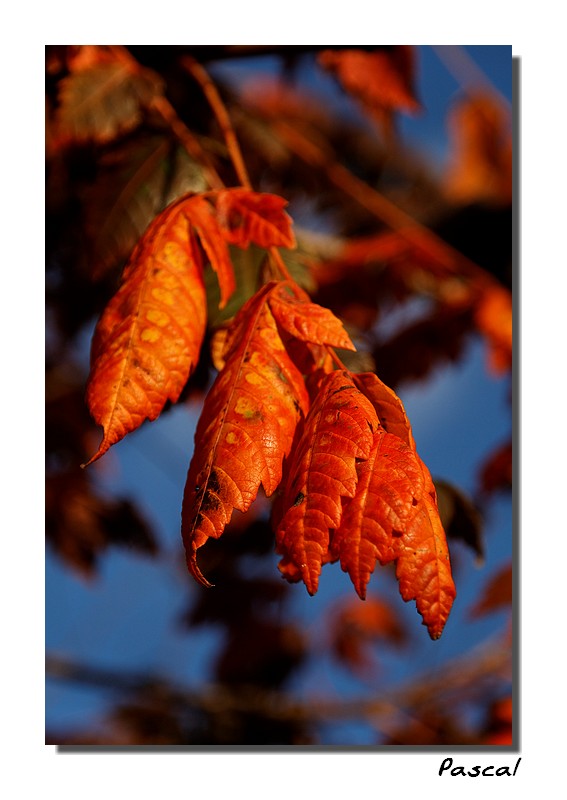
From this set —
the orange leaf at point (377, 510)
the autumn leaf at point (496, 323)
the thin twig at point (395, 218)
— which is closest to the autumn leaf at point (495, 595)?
the autumn leaf at point (496, 323)

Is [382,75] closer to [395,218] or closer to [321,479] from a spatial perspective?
[395,218]

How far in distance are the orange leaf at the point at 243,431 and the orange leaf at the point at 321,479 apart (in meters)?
0.02

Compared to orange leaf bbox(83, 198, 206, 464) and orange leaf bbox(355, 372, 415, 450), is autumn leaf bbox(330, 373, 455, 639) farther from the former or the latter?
orange leaf bbox(83, 198, 206, 464)

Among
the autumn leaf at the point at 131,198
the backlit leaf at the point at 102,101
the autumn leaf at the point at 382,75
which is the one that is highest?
the autumn leaf at the point at 382,75

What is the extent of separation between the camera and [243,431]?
49cm

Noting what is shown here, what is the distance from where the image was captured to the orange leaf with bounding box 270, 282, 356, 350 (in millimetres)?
514

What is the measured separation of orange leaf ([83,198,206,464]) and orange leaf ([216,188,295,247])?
3 cm

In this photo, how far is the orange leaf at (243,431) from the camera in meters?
0.47

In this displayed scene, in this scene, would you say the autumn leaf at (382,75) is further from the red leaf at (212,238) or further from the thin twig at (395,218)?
the red leaf at (212,238)

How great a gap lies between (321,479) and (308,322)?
0.11 m

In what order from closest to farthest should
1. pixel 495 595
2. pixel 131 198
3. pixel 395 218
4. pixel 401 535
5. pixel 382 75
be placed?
pixel 401 535, pixel 131 198, pixel 382 75, pixel 495 595, pixel 395 218

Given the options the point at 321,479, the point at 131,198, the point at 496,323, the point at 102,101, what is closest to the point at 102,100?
the point at 102,101
